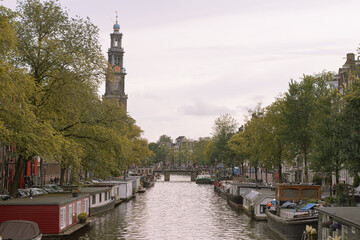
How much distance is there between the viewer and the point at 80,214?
116ft

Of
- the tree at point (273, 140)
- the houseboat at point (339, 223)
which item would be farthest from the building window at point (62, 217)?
the tree at point (273, 140)

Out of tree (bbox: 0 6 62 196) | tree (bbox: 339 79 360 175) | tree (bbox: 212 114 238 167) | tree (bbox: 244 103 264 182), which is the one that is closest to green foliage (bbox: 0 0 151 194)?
tree (bbox: 0 6 62 196)

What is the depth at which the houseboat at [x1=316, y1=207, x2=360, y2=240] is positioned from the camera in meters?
21.0

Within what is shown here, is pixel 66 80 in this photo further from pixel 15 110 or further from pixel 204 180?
pixel 204 180

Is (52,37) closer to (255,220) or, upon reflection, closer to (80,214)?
(80,214)

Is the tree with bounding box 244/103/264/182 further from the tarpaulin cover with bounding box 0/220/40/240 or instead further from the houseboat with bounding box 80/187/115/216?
the tarpaulin cover with bounding box 0/220/40/240

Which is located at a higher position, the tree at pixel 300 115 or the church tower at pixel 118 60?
the church tower at pixel 118 60

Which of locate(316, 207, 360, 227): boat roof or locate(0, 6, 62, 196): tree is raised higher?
locate(0, 6, 62, 196): tree

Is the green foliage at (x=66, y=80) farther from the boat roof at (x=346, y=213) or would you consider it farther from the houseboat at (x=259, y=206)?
the boat roof at (x=346, y=213)

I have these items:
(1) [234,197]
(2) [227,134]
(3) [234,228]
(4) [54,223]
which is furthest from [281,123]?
(2) [227,134]

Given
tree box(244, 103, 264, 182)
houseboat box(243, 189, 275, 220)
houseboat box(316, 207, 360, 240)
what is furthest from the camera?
tree box(244, 103, 264, 182)

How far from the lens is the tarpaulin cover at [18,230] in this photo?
24.2 metres

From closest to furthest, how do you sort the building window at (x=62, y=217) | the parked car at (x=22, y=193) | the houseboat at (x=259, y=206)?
1. the building window at (x=62, y=217)
2. the parked car at (x=22, y=193)
3. the houseboat at (x=259, y=206)

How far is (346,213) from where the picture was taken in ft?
78.2
